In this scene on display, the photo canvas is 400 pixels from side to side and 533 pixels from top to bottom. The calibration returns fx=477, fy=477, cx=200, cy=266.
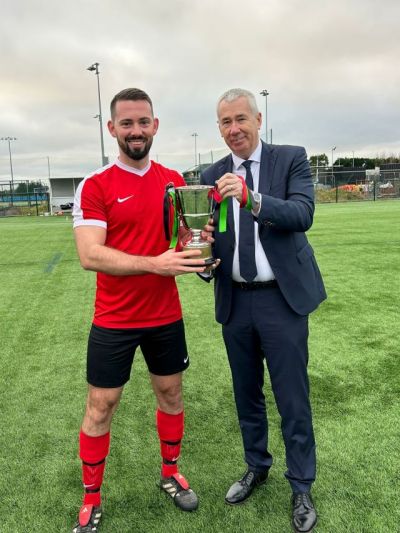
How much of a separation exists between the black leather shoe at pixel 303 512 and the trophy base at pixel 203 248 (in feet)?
4.24

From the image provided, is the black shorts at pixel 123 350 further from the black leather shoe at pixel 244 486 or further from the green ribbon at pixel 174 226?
the black leather shoe at pixel 244 486

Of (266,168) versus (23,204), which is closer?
(266,168)

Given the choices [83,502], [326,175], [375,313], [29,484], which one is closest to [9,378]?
[29,484]

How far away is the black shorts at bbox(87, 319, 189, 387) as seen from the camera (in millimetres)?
2379

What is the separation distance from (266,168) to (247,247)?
0.40 m

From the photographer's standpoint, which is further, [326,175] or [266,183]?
[326,175]

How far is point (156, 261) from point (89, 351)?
0.69 meters

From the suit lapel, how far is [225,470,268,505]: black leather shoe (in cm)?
154

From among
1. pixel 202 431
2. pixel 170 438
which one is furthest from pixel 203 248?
pixel 202 431

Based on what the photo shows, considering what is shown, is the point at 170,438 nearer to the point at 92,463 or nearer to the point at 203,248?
the point at 92,463

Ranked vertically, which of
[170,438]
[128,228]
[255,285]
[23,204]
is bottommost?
[170,438]

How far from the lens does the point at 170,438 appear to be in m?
2.65

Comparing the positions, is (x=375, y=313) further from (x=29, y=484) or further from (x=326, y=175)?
(x=326, y=175)

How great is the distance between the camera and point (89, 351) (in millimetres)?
2430
